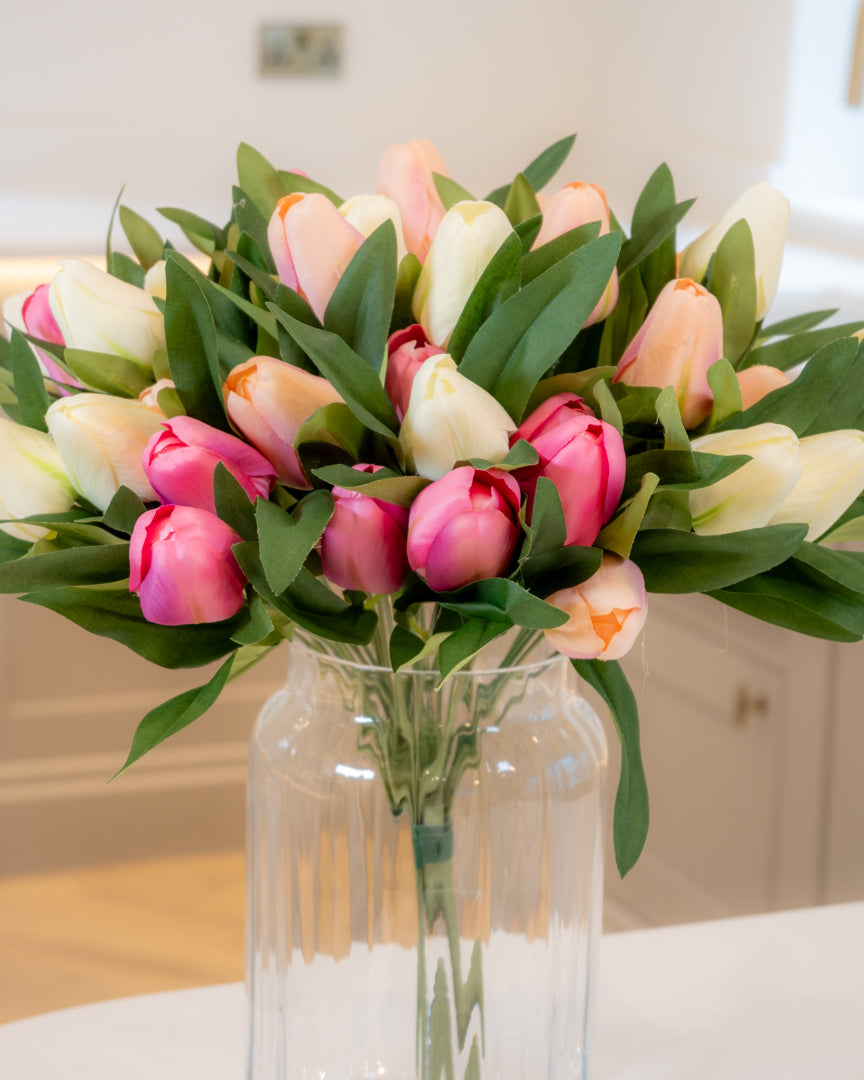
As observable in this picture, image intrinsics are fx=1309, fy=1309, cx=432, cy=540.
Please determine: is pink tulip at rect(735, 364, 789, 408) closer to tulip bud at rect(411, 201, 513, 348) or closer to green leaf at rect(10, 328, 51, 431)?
tulip bud at rect(411, 201, 513, 348)

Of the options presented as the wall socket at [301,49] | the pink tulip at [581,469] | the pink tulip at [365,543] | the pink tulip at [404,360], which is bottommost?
the pink tulip at [365,543]

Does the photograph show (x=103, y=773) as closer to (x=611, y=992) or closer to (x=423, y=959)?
(x=611, y=992)

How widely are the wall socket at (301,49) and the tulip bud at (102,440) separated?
233 cm

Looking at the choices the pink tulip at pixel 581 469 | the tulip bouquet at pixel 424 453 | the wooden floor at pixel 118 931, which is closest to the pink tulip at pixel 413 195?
the tulip bouquet at pixel 424 453

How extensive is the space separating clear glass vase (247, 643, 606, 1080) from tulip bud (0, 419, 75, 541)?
0.33ft

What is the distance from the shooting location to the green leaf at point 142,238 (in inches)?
20.5

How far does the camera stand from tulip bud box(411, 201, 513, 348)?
390mm

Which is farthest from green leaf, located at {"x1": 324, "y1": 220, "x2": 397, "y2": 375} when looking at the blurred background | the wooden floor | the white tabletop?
the wooden floor

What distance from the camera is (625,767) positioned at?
16.7 inches

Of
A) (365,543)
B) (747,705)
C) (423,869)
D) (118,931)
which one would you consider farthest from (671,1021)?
(118,931)

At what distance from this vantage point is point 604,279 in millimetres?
374

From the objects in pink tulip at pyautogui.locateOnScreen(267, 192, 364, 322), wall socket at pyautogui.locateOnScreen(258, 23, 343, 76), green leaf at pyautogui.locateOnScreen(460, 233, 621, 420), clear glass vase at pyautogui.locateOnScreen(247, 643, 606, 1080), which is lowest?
clear glass vase at pyautogui.locateOnScreen(247, 643, 606, 1080)

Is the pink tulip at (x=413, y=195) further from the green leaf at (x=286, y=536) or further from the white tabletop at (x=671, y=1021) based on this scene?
the white tabletop at (x=671, y=1021)

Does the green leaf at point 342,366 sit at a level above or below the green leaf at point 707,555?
above
